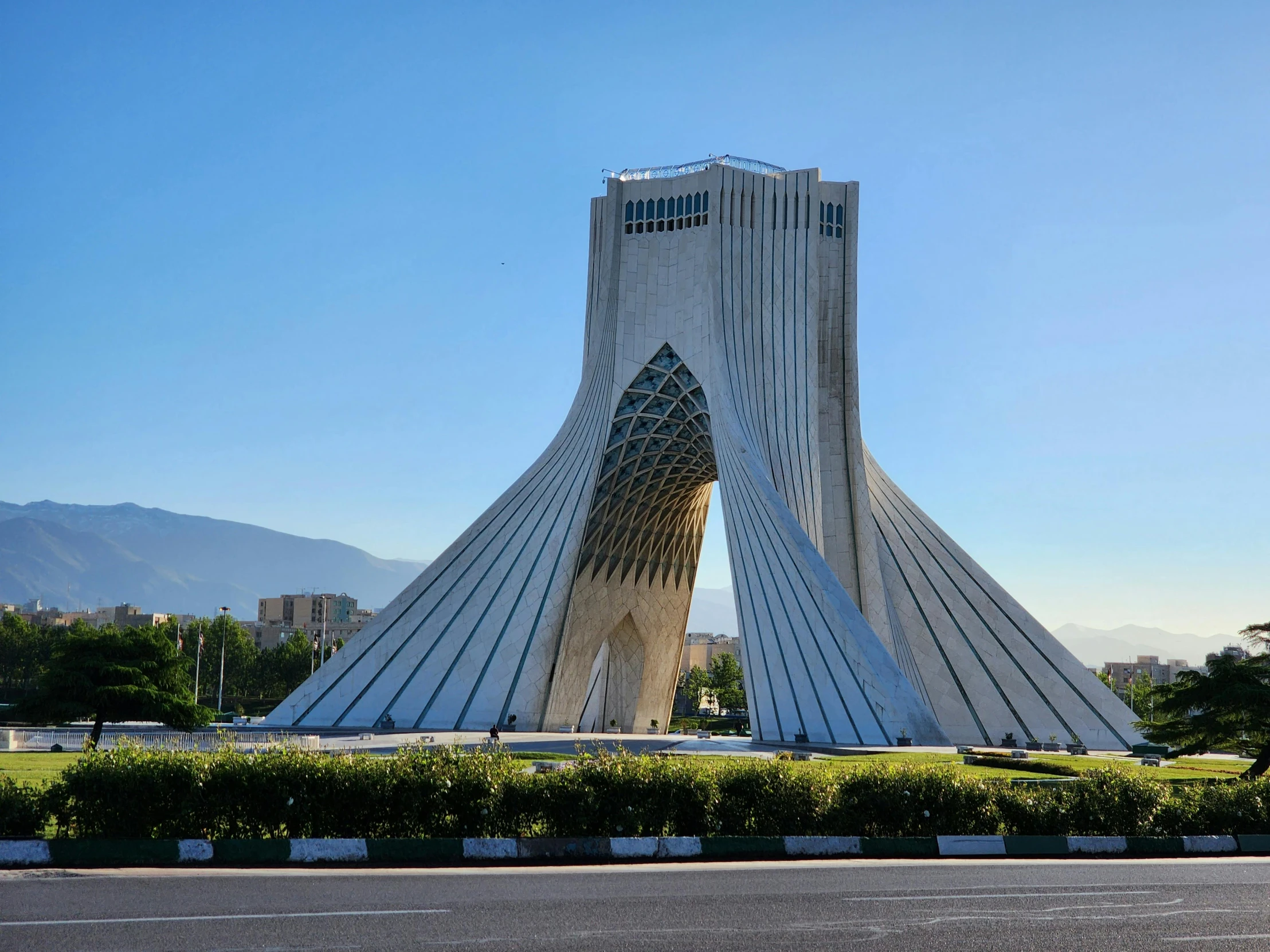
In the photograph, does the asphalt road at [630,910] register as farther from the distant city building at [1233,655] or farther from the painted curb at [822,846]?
the distant city building at [1233,655]

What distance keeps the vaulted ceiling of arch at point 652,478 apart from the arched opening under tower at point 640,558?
4 centimetres

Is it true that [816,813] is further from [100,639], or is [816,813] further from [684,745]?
[100,639]

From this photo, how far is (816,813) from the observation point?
11.0m

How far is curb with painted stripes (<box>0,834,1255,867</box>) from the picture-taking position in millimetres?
8898

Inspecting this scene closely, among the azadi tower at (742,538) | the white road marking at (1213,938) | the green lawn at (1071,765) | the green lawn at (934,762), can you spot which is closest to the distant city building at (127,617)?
the azadi tower at (742,538)

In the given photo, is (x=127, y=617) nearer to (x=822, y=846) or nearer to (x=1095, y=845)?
(x=822, y=846)

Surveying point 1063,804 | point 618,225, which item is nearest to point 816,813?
point 1063,804

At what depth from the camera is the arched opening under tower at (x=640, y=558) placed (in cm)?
3672

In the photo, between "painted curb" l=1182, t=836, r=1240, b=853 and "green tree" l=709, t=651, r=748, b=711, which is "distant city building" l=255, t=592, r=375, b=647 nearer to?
"green tree" l=709, t=651, r=748, b=711

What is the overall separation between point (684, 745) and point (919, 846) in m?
14.4

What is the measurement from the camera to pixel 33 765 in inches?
645

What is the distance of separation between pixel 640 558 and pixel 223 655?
23308 millimetres

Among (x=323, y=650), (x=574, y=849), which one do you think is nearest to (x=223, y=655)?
(x=323, y=650)

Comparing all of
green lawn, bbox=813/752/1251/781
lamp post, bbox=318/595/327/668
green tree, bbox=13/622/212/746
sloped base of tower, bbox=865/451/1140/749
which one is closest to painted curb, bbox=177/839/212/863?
green lawn, bbox=813/752/1251/781
